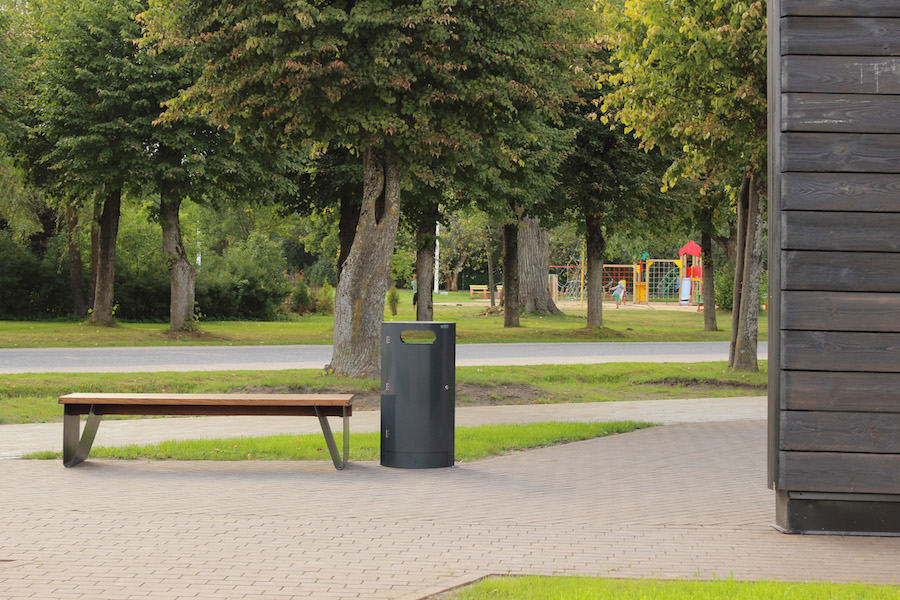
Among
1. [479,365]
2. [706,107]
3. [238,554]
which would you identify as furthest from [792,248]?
[479,365]

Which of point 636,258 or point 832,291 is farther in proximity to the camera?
point 636,258

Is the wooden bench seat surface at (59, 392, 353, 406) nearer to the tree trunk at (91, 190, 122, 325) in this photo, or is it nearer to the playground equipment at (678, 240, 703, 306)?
the tree trunk at (91, 190, 122, 325)

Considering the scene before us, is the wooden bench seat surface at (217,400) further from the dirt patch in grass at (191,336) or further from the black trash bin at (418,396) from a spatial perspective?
the dirt patch in grass at (191,336)

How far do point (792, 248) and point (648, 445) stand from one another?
156 inches

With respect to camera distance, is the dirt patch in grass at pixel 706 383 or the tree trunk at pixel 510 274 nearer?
the dirt patch in grass at pixel 706 383

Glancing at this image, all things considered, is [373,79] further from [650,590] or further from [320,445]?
[650,590]

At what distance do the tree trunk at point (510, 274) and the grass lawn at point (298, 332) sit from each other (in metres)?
0.48

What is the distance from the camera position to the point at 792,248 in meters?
6.12

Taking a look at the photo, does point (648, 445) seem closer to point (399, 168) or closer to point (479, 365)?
point (399, 168)

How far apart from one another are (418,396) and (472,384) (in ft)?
22.3

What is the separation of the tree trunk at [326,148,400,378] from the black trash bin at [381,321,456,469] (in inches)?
259

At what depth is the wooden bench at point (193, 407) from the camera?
26.7ft

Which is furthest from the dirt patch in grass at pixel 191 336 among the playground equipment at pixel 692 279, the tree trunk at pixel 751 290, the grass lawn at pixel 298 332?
the playground equipment at pixel 692 279

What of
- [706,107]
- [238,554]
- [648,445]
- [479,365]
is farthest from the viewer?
[479,365]
